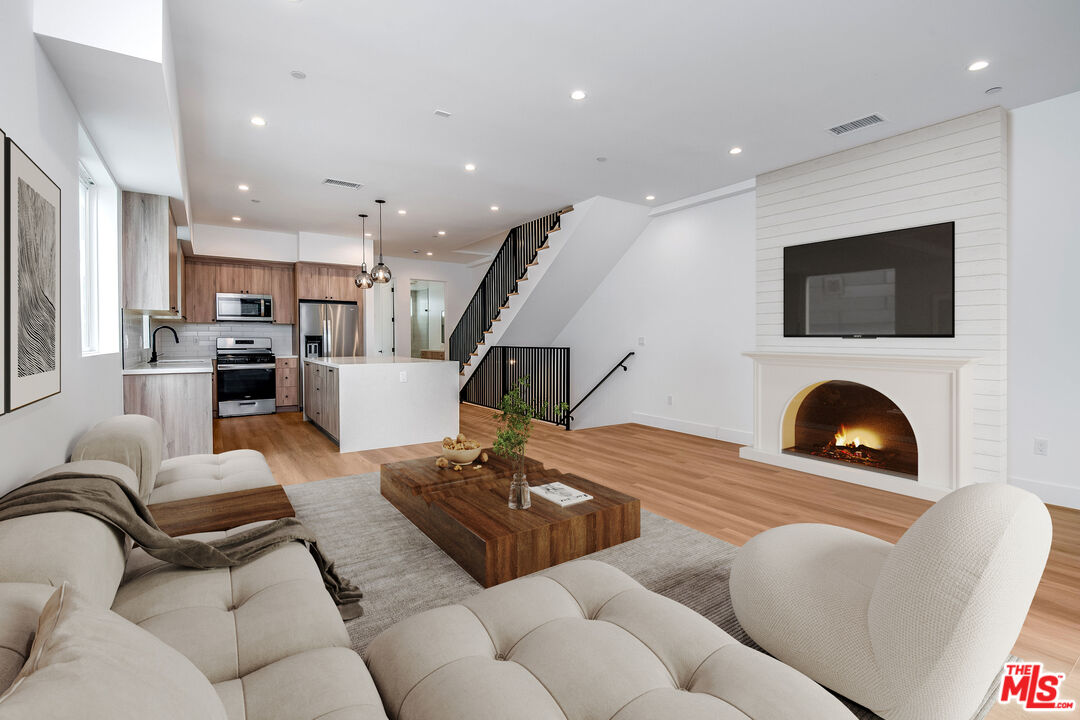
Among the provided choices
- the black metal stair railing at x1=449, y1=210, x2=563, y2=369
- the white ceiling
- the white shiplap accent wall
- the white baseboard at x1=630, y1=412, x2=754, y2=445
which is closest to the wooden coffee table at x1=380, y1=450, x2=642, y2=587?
the white ceiling

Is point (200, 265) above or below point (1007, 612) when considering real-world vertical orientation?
above

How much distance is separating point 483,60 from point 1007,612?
11.1 feet

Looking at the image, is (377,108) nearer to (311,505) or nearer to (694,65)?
(694,65)

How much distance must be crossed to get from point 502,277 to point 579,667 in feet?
23.0

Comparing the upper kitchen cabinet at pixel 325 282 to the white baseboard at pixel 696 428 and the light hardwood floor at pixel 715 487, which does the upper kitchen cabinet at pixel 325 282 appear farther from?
the white baseboard at pixel 696 428

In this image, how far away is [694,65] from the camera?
3.02m

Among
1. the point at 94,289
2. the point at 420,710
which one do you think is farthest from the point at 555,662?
the point at 94,289

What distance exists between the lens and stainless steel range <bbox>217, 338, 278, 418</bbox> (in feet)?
24.0

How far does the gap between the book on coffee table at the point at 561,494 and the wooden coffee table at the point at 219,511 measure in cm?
130

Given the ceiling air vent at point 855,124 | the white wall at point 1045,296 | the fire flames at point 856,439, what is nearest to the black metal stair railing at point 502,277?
the ceiling air vent at point 855,124

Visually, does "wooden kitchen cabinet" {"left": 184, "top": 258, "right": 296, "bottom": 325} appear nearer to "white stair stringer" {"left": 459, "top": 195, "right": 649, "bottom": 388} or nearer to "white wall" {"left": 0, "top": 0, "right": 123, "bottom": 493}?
"white stair stringer" {"left": 459, "top": 195, "right": 649, "bottom": 388}

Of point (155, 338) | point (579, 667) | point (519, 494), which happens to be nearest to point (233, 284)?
point (155, 338)

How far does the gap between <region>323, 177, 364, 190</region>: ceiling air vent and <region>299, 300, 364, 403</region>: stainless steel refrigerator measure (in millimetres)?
3079

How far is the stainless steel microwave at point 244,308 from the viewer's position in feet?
24.0
